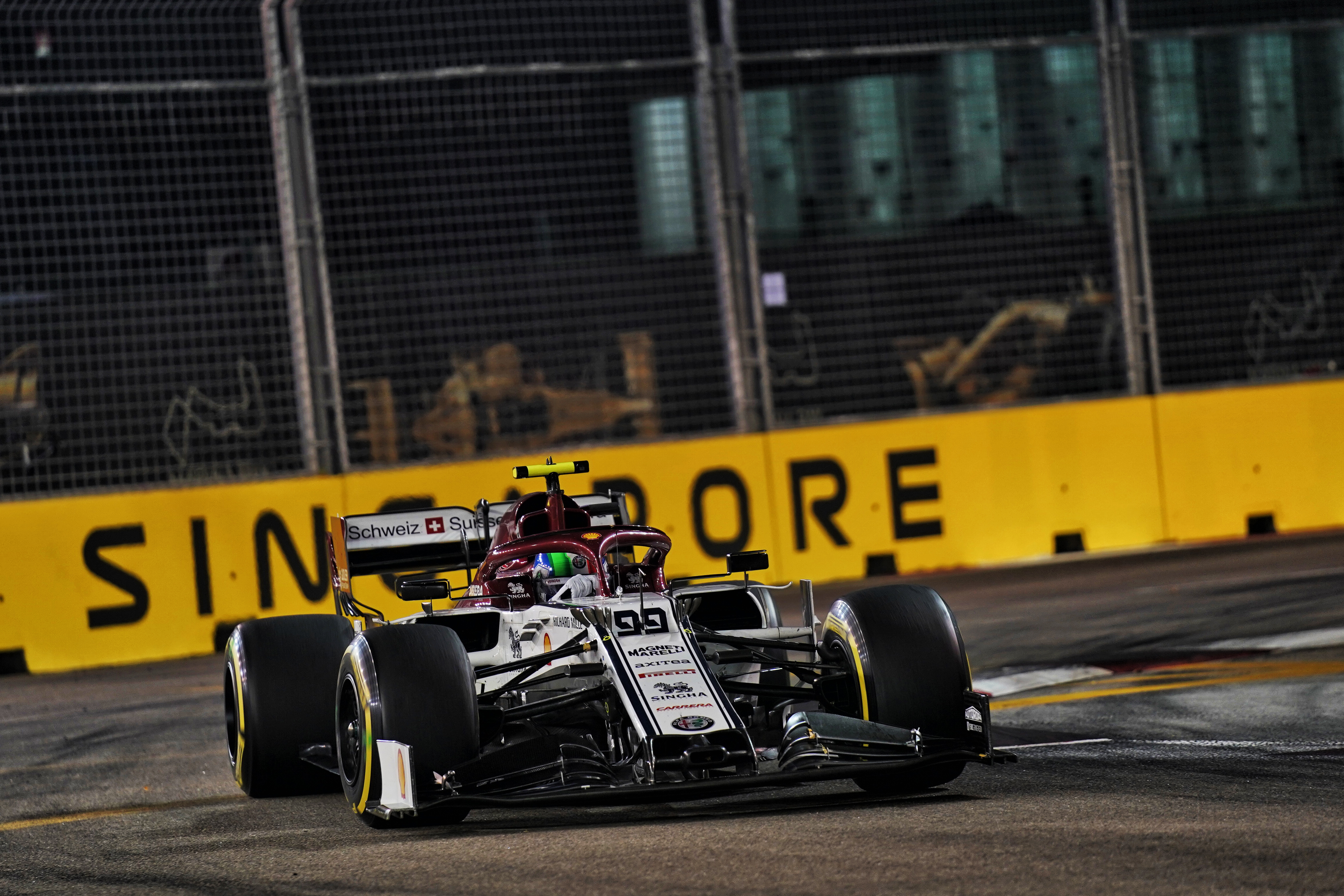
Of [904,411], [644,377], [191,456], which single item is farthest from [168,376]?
[904,411]

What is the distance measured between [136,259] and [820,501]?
17.9 feet

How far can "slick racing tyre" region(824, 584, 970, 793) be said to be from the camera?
240 inches

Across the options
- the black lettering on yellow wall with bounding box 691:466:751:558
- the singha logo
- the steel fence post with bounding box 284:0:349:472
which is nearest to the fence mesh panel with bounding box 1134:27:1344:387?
the black lettering on yellow wall with bounding box 691:466:751:558

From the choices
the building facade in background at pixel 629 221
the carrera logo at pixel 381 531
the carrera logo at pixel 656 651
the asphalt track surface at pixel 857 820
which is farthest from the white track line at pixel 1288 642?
the building facade in background at pixel 629 221

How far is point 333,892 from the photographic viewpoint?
15.8ft

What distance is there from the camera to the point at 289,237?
42.4 ft

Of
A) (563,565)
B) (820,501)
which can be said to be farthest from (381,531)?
(820,501)

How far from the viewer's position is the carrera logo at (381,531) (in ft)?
26.2

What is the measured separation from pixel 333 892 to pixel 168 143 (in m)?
10.1

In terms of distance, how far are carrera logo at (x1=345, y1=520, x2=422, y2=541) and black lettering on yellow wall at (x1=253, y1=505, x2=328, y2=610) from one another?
455 cm

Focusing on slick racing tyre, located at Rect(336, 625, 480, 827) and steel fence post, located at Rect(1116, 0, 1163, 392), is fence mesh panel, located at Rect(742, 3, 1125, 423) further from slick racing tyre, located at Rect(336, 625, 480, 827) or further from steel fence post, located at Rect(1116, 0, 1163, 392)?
slick racing tyre, located at Rect(336, 625, 480, 827)

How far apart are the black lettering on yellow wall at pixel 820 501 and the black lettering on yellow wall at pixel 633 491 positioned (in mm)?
1176

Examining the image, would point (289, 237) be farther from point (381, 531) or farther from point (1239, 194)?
point (1239, 194)

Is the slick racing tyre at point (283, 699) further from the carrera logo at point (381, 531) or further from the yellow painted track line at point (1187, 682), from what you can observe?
the yellow painted track line at point (1187, 682)
